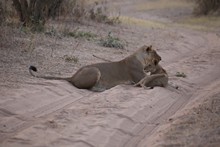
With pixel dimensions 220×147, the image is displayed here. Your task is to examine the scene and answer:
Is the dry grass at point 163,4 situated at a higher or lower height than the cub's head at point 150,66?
lower

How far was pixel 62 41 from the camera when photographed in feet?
44.1

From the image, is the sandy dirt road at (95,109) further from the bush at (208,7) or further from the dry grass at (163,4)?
the dry grass at (163,4)

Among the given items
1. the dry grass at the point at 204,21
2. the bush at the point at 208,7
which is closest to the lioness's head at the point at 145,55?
the dry grass at the point at 204,21

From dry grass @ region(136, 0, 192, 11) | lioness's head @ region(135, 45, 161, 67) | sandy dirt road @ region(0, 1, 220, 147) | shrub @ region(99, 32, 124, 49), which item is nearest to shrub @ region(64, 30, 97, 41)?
shrub @ region(99, 32, 124, 49)

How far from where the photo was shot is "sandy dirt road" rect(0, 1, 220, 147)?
20.2 ft

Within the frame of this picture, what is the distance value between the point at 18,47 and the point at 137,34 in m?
6.14

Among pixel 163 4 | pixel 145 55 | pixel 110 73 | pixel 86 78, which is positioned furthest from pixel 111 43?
pixel 163 4

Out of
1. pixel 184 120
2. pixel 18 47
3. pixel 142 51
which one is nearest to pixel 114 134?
pixel 184 120

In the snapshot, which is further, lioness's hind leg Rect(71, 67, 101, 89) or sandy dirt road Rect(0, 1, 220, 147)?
lioness's hind leg Rect(71, 67, 101, 89)

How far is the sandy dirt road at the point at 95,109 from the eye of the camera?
6145 millimetres

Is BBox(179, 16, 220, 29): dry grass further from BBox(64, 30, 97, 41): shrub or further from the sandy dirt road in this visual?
the sandy dirt road

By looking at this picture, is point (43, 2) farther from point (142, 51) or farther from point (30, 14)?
point (142, 51)

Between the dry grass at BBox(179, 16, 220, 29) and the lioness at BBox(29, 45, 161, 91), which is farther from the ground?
the lioness at BBox(29, 45, 161, 91)

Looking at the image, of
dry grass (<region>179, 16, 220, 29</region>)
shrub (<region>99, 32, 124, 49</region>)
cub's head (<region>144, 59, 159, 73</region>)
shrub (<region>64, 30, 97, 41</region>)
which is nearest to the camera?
cub's head (<region>144, 59, 159, 73</region>)
